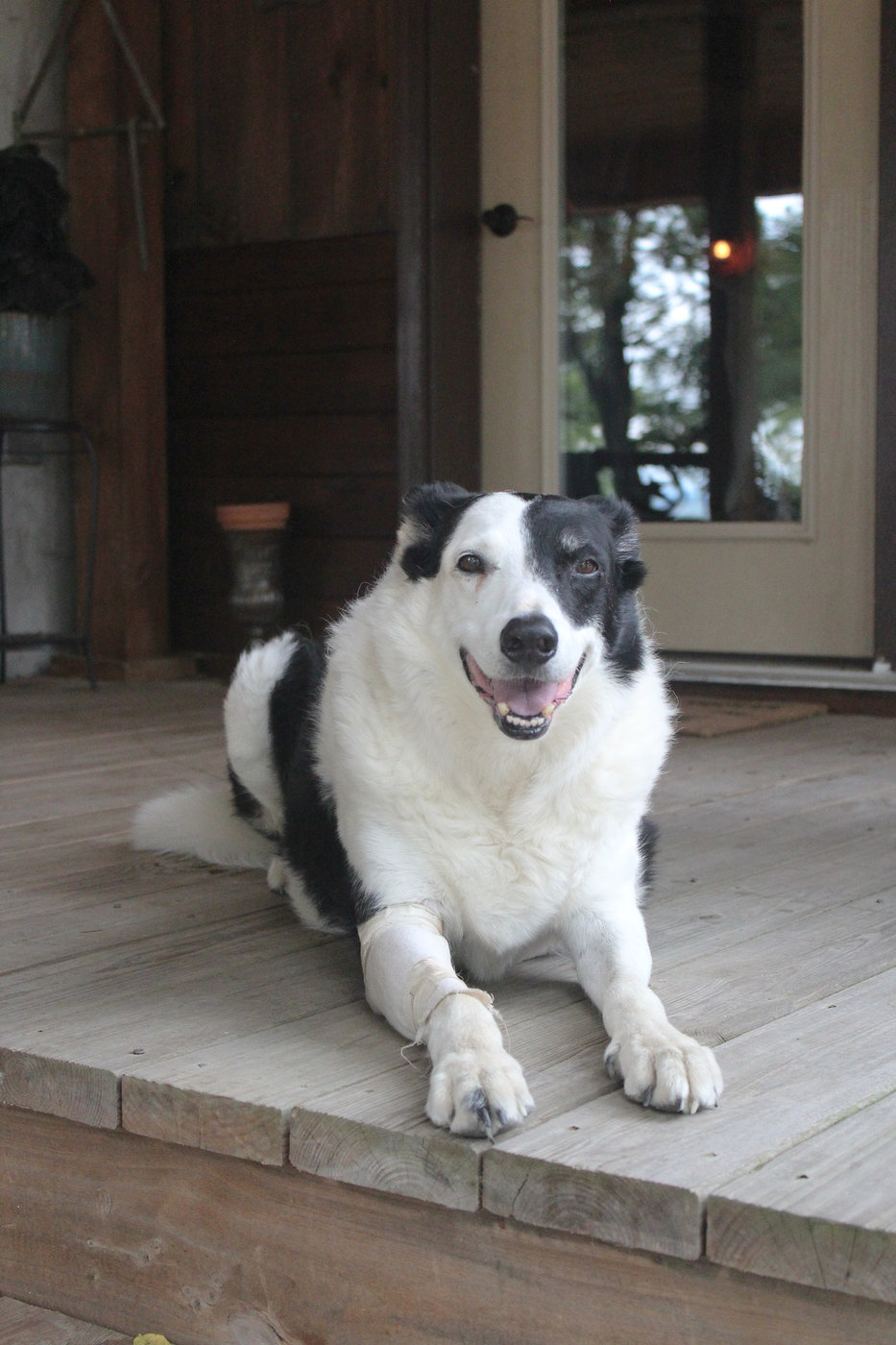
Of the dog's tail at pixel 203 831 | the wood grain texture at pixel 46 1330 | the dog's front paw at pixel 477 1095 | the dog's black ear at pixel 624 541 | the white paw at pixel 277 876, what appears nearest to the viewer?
the dog's front paw at pixel 477 1095

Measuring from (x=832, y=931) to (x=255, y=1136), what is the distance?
95 cm

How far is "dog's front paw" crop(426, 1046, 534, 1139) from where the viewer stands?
1318 millimetres

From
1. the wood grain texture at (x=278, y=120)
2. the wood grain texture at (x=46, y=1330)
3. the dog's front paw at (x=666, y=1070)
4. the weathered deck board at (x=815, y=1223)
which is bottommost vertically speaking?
the wood grain texture at (x=46, y=1330)

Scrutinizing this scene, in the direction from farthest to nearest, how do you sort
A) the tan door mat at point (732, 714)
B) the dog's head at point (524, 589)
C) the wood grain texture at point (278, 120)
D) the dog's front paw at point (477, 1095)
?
1. the wood grain texture at point (278, 120)
2. the tan door mat at point (732, 714)
3. the dog's head at point (524, 589)
4. the dog's front paw at point (477, 1095)

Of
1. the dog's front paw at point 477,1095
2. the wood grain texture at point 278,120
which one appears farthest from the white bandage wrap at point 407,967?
the wood grain texture at point 278,120

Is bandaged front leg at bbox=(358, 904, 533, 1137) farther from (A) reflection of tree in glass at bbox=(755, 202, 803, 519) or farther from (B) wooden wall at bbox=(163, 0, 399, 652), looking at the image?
(B) wooden wall at bbox=(163, 0, 399, 652)

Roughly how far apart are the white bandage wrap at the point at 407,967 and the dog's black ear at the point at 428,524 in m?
0.41

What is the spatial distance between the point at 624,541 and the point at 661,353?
9.54 feet

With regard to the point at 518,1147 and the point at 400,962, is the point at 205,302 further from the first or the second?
the point at 518,1147

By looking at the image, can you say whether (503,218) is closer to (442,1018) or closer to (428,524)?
(428,524)

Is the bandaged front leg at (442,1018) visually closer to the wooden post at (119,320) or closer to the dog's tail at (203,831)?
the dog's tail at (203,831)

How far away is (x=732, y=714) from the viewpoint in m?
4.13

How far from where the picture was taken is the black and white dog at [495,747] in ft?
5.56

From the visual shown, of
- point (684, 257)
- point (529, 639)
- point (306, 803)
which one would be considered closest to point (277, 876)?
point (306, 803)
